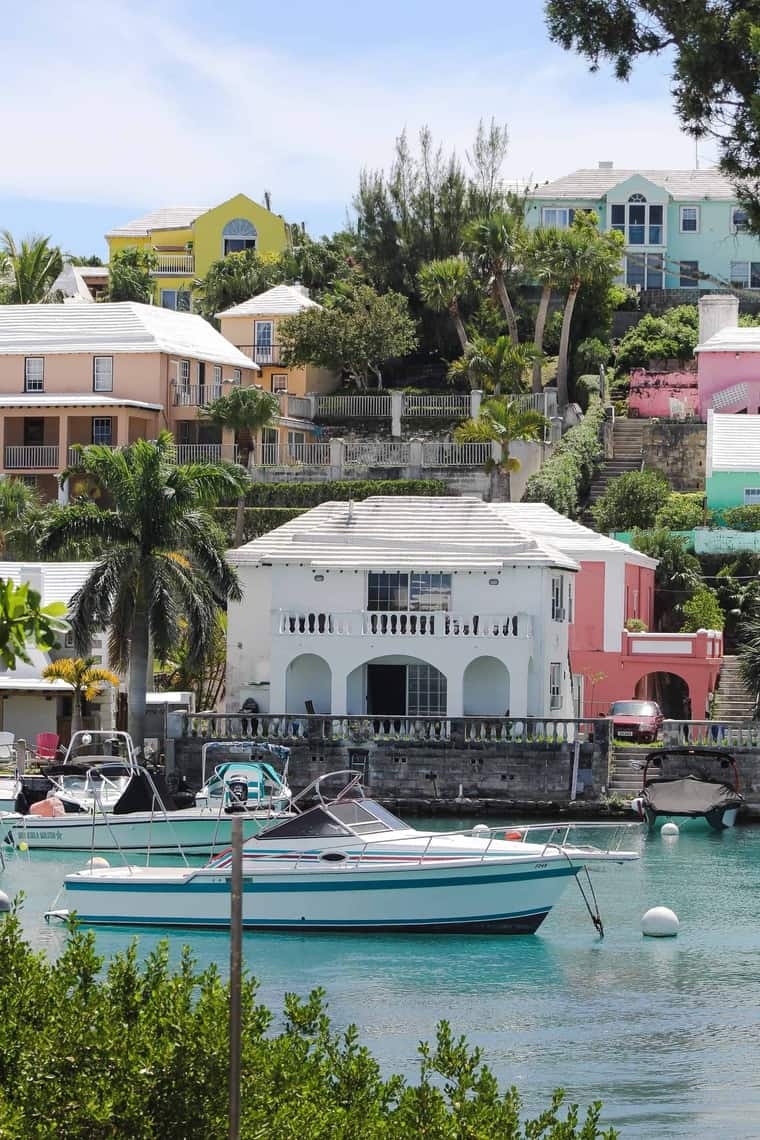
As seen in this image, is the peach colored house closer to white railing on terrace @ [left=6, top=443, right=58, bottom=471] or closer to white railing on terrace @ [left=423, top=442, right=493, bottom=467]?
white railing on terrace @ [left=6, top=443, right=58, bottom=471]

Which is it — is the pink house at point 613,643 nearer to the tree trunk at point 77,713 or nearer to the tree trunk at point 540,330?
the tree trunk at point 77,713

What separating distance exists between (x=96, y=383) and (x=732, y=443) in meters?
26.4

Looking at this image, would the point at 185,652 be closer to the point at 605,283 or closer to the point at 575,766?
the point at 575,766

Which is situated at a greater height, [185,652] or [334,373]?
[334,373]

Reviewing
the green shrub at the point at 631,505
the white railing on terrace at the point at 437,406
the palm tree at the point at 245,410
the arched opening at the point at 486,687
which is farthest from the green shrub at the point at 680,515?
the palm tree at the point at 245,410

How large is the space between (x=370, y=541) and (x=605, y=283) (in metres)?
33.9

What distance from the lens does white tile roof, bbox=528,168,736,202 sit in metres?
100

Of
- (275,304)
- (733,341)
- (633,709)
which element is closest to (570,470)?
(733,341)

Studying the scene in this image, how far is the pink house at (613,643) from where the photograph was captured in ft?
191

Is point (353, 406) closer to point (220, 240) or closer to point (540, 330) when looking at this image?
point (540, 330)

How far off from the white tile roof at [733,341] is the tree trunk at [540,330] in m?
6.53

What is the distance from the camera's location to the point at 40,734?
5625 cm

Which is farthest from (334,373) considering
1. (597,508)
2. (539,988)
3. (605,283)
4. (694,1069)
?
(694,1069)

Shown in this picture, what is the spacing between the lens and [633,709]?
183ft
